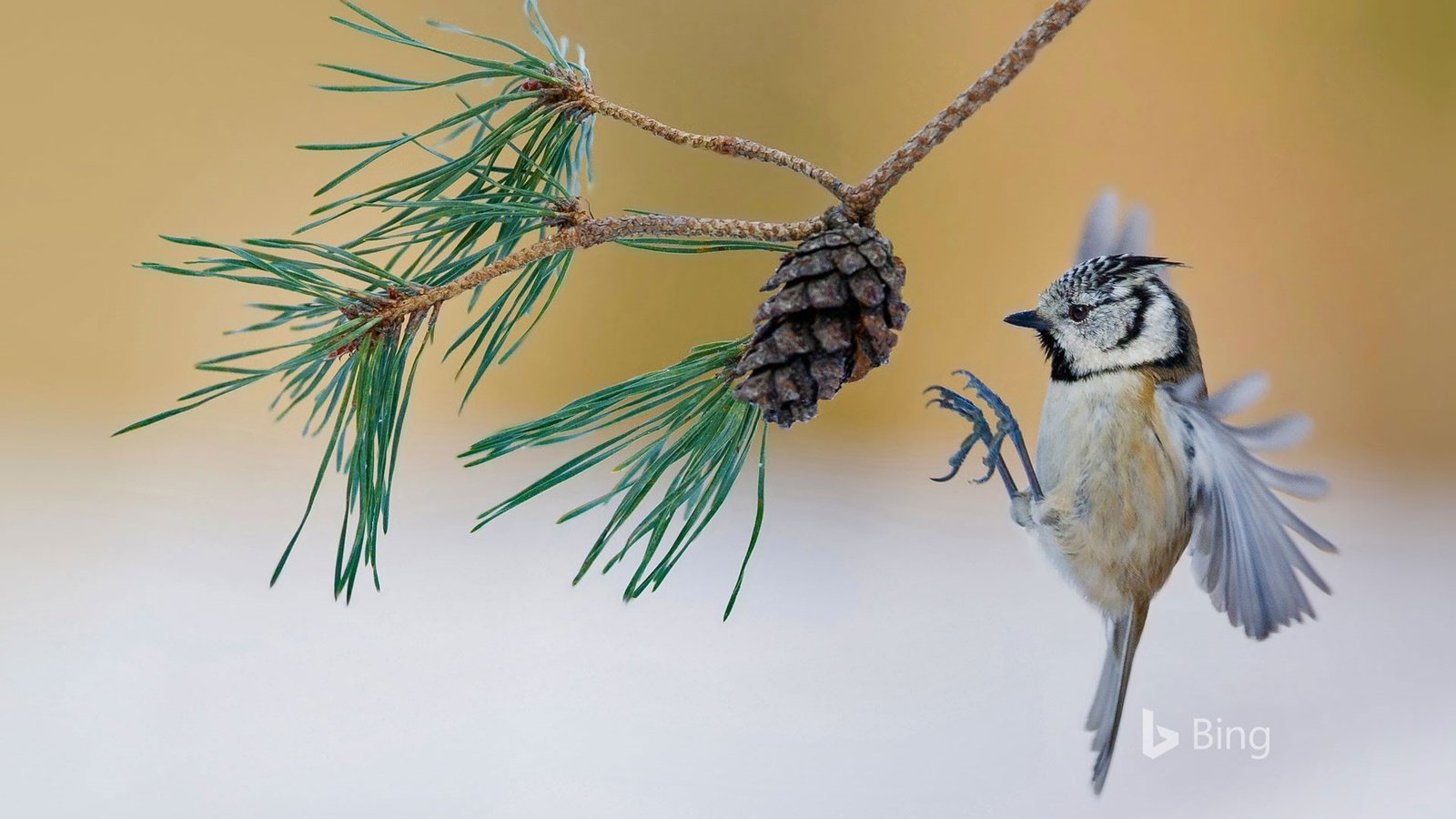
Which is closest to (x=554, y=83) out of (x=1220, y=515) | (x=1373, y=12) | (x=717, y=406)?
(x=717, y=406)

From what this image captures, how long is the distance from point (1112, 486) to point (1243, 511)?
0.13ft

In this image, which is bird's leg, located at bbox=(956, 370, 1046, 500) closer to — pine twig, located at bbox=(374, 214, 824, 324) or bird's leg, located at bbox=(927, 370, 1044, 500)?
bird's leg, located at bbox=(927, 370, 1044, 500)

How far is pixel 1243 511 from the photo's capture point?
1.07ft

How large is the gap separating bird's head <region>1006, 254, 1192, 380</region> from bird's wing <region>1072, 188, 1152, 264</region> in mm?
29

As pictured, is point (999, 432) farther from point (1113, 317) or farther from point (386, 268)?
point (386, 268)

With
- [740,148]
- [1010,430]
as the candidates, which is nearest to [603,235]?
[740,148]

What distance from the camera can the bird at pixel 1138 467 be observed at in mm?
331

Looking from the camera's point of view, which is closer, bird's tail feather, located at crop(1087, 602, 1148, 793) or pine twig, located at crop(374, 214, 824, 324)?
pine twig, located at crop(374, 214, 824, 324)

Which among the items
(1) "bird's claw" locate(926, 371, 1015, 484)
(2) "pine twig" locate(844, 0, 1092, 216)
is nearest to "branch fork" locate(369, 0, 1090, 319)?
(2) "pine twig" locate(844, 0, 1092, 216)

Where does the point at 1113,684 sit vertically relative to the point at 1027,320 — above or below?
below

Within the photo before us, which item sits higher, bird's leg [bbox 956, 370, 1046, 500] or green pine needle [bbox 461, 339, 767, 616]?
bird's leg [bbox 956, 370, 1046, 500]

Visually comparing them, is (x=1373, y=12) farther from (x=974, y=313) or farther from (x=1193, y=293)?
(x=974, y=313)

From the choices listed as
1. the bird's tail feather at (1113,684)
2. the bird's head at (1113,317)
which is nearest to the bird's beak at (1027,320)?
the bird's head at (1113,317)

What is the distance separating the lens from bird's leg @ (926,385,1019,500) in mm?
375
